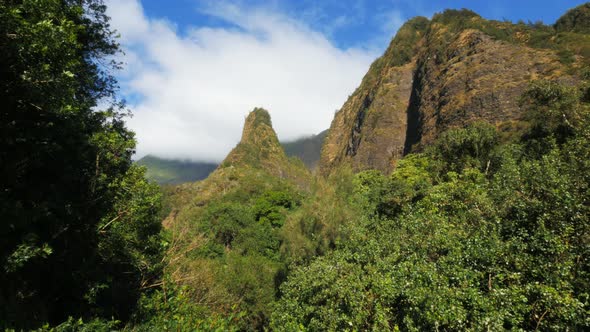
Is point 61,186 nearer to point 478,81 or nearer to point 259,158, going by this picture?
point 478,81

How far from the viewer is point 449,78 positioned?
55.6 m

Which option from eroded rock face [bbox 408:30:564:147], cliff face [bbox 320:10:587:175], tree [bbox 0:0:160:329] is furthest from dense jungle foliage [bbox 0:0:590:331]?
cliff face [bbox 320:10:587:175]

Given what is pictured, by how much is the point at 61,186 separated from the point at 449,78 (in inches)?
2431

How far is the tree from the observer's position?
6.28m

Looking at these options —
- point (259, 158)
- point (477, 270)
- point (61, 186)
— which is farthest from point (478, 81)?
point (259, 158)

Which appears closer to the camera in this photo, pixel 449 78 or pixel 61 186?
pixel 61 186

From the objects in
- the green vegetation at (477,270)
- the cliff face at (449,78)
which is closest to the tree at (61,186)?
the green vegetation at (477,270)

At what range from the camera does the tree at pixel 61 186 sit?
20.6 ft

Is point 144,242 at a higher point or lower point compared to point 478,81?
A: lower

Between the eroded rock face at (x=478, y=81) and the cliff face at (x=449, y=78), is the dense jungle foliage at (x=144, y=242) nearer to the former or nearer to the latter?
the eroded rock face at (x=478, y=81)

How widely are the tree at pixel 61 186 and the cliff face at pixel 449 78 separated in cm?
4746

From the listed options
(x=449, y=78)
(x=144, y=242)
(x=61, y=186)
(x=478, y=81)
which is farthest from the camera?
(x=449, y=78)

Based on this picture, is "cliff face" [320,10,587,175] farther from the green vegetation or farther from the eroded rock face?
the green vegetation

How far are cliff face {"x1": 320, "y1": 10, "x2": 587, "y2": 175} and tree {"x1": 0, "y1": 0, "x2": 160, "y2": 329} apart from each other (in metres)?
47.5
